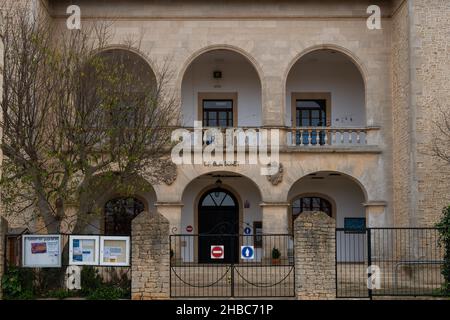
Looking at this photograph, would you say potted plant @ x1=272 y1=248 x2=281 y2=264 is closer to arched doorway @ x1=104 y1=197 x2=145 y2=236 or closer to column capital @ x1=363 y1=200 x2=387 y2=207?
column capital @ x1=363 y1=200 x2=387 y2=207

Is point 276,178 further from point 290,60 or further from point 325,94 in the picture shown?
point 325,94

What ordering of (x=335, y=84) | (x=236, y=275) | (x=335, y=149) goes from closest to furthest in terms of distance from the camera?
(x=236, y=275)
(x=335, y=149)
(x=335, y=84)

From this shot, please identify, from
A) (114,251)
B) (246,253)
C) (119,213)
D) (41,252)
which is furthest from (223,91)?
(41,252)

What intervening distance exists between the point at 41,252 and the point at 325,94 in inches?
554

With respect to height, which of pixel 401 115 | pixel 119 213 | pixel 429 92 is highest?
pixel 429 92

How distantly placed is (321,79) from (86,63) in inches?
449

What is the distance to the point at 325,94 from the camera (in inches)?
1126

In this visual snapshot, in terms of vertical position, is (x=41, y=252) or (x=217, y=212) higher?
(x=217, y=212)

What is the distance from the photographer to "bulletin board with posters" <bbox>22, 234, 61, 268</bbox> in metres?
18.2

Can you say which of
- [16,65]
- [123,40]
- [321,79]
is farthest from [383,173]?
[16,65]

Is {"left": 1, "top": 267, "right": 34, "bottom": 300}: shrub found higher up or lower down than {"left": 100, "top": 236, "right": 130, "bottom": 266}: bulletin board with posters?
lower down

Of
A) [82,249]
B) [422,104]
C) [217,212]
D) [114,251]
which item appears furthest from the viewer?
[217,212]

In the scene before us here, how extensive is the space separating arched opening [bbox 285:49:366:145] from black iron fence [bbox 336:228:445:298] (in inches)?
185

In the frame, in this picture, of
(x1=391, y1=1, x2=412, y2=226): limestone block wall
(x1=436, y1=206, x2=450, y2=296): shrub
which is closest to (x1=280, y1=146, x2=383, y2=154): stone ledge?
(x1=391, y1=1, x2=412, y2=226): limestone block wall
